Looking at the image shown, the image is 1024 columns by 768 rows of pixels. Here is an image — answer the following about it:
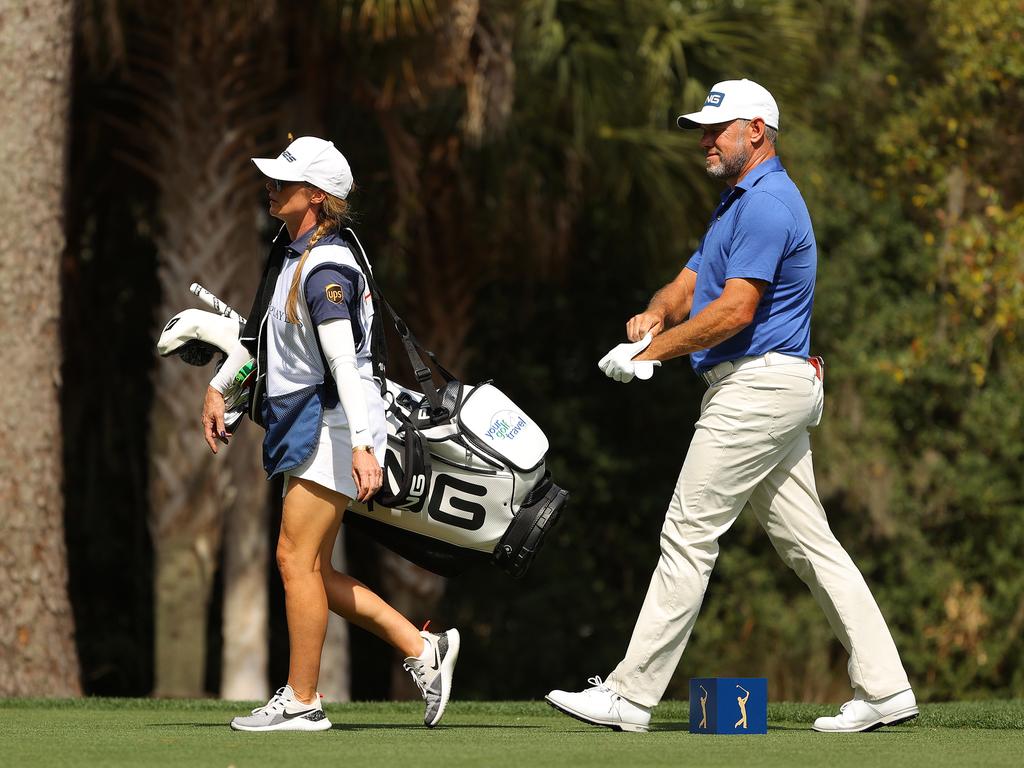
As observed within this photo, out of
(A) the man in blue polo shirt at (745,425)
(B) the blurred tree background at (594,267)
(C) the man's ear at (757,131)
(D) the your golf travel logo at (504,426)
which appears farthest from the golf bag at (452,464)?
(B) the blurred tree background at (594,267)

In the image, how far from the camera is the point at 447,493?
18.8 feet

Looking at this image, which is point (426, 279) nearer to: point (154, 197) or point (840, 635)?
point (154, 197)

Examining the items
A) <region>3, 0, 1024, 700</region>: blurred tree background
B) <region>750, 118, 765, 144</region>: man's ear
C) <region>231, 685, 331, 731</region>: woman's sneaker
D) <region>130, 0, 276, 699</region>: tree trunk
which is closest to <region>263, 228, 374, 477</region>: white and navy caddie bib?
<region>231, 685, 331, 731</region>: woman's sneaker

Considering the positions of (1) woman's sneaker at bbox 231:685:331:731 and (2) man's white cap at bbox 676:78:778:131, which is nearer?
(1) woman's sneaker at bbox 231:685:331:731

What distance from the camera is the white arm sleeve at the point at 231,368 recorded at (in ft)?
19.2

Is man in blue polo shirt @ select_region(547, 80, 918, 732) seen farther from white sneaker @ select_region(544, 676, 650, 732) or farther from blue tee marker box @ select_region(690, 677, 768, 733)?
blue tee marker box @ select_region(690, 677, 768, 733)

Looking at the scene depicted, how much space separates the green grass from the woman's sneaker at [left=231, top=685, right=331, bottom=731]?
98mm

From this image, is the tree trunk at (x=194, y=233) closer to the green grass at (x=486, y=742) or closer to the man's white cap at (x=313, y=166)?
the green grass at (x=486, y=742)

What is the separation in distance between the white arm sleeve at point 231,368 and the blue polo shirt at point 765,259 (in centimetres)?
142

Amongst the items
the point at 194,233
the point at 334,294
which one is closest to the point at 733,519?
the point at 334,294

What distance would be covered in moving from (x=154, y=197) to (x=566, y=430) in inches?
213

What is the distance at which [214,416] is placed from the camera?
19.1ft

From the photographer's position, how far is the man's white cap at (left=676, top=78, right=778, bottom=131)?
581 cm

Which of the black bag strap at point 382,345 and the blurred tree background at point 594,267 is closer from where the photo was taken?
the black bag strap at point 382,345
